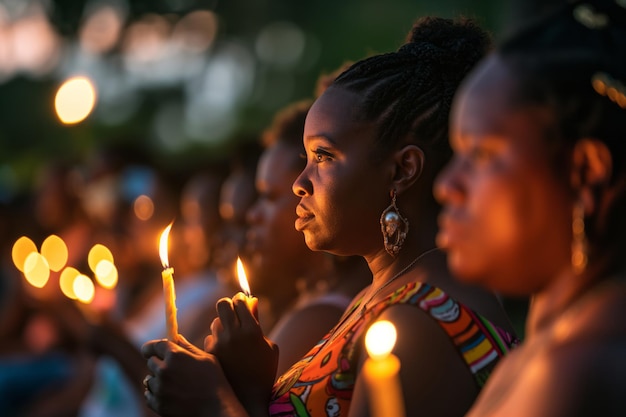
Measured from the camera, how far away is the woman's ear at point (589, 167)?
1995mm

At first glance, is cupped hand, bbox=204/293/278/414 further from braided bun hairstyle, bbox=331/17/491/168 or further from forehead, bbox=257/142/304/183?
forehead, bbox=257/142/304/183

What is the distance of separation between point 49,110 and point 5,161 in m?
3.21

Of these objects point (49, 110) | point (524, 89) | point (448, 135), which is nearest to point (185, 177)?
point (448, 135)

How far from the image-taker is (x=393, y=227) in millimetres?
3092

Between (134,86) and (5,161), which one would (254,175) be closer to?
(134,86)

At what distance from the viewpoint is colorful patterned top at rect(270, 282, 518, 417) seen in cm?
268

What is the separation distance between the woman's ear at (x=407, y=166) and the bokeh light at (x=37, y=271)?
11.5ft

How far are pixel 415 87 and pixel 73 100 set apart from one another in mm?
4978

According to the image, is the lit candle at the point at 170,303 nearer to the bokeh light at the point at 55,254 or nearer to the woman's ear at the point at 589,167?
the woman's ear at the point at 589,167

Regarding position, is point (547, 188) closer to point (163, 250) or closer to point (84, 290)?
point (163, 250)

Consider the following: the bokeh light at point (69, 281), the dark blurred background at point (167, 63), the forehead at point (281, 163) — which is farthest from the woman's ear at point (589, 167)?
the dark blurred background at point (167, 63)

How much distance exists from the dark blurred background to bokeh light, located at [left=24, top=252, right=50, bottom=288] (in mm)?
10057

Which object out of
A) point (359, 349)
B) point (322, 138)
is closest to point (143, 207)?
point (322, 138)

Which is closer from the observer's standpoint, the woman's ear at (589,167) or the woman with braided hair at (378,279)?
the woman's ear at (589,167)
